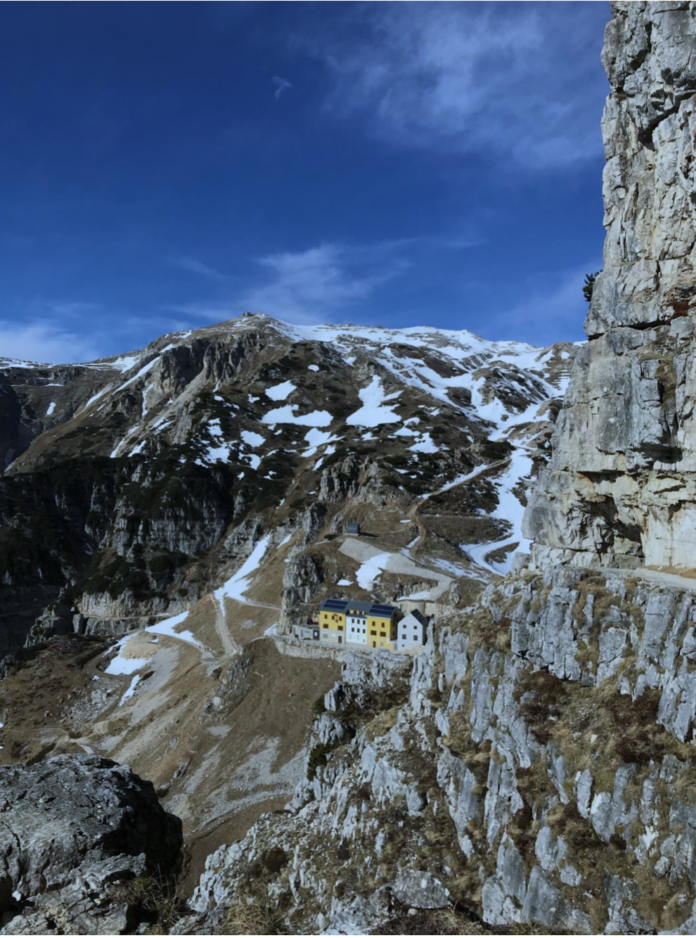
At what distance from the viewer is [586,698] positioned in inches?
871

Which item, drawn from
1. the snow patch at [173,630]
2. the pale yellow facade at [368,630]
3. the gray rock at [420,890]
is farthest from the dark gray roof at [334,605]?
the gray rock at [420,890]

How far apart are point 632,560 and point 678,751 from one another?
1251cm

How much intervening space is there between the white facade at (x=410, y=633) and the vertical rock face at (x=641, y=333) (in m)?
38.6

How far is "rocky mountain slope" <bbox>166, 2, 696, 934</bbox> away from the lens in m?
17.9

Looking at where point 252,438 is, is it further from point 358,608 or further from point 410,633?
point 410,633

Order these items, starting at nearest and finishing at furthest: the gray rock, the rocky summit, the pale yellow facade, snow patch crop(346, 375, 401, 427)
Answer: the rocky summit → the gray rock → the pale yellow facade → snow patch crop(346, 375, 401, 427)

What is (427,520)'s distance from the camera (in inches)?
3994

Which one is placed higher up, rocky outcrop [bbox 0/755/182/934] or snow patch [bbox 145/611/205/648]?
rocky outcrop [bbox 0/755/182/934]

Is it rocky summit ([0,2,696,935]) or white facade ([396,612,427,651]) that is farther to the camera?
white facade ([396,612,427,651])

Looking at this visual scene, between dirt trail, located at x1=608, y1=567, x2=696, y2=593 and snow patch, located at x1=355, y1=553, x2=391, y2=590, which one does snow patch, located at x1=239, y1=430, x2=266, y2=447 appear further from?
dirt trail, located at x1=608, y1=567, x2=696, y2=593

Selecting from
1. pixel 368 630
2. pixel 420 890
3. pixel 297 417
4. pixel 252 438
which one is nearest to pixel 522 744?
pixel 420 890

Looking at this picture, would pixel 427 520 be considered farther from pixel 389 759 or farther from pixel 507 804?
pixel 507 804

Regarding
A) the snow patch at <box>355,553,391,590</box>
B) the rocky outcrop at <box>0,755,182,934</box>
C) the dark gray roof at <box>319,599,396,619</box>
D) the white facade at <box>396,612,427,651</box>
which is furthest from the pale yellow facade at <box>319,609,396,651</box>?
the rocky outcrop at <box>0,755,182,934</box>

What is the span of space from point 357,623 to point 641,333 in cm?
5334
